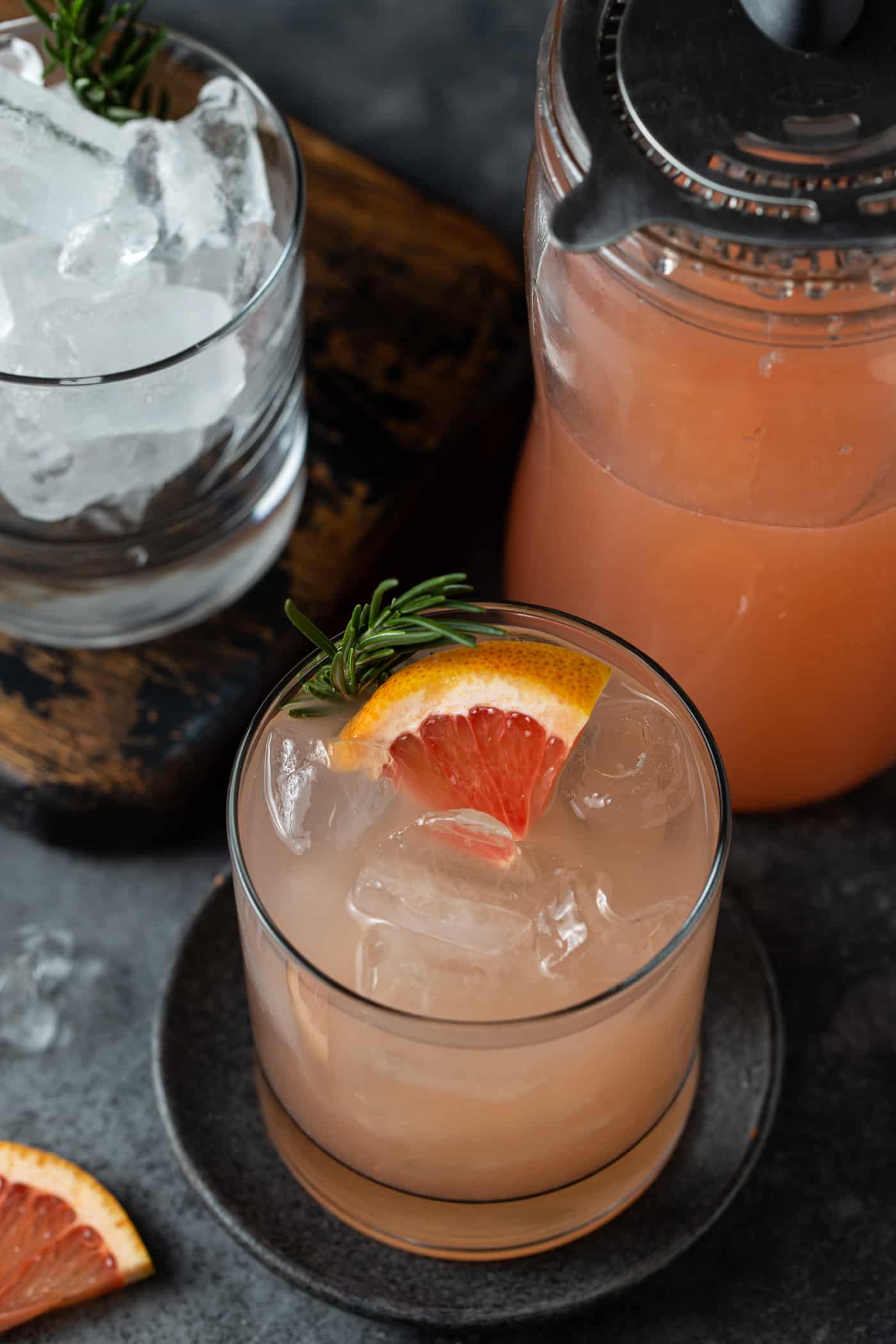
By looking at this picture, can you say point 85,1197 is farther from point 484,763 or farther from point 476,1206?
point 484,763

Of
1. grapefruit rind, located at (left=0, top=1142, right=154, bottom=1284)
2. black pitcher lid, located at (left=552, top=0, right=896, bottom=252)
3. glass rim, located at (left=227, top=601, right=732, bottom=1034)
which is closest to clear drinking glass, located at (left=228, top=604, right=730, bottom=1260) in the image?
glass rim, located at (left=227, top=601, right=732, bottom=1034)

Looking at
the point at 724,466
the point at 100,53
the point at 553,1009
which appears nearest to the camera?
the point at 553,1009

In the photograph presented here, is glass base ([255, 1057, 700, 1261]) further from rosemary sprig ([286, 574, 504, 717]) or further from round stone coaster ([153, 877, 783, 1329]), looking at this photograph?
rosemary sprig ([286, 574, 504, 717])

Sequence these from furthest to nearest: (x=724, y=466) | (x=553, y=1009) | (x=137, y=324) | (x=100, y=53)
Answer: (x=100, y=53) < (x=137, y=324) < (x=724, y=466) < (x=553, y=1009)

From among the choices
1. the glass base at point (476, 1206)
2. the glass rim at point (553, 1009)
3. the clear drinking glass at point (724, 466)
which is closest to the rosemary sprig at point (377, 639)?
the glass rim at point (553, 1009)

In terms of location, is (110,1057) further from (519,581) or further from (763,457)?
(763,457)

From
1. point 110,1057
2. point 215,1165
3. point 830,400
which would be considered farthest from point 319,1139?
point 830,400

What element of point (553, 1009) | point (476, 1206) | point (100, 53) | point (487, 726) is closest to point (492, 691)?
point (487, 726)
